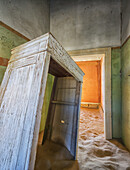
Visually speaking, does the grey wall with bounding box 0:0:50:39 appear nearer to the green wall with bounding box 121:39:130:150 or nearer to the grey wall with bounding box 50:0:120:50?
the grey wall with bounding box 50:0:120:50

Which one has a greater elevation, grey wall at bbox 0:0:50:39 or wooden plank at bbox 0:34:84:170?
grey wall at bbox 0:0:50:39

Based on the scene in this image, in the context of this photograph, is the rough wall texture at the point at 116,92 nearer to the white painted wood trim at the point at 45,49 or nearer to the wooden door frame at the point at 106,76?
the wooden door frame at the point at 106,76

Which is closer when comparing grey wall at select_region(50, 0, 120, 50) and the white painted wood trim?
the white painted wood trim

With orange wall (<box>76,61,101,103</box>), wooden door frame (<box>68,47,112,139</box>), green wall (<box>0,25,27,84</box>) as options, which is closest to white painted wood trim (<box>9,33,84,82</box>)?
green wall (<box>0,25,27,84</box>)

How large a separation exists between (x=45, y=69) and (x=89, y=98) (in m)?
6.99

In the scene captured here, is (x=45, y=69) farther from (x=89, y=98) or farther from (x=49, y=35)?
(x=89, y=98)

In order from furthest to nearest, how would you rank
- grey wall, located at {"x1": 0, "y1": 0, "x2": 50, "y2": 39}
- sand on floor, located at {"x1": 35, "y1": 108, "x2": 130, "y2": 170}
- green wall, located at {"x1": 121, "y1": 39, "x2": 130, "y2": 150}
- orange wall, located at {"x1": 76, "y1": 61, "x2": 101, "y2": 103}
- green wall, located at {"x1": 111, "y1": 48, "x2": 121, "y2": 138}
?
orange wall, located at {"x1": 76, "y1": 61, "x2": 101, "y2": 103}
green wall, located at {"x1": 111, "y1": 48, "x2": 121, "y2": 138}
green wall, located at {"x1": 121, "y1": 39, "x2": 130, "y2": 150}
grey wall, located at {"x1": 0, "y1": 0, "x2": 50, "y2": 39}
sand on floor, located at {"x1": 35, "y1": 108, "x2": 130, "y2": 170}

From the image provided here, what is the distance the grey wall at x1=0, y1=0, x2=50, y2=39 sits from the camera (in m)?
1.78

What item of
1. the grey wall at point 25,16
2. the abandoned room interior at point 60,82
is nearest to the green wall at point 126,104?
the abandoned room interior at point 60,82

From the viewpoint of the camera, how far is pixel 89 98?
735 cm

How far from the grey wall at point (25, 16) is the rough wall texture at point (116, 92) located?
266 cm

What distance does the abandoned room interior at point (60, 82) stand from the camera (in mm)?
868

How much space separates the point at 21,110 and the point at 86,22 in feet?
11.9

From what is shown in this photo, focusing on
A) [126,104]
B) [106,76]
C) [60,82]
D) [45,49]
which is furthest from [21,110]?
[106,76]
